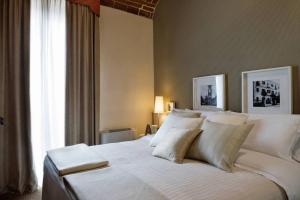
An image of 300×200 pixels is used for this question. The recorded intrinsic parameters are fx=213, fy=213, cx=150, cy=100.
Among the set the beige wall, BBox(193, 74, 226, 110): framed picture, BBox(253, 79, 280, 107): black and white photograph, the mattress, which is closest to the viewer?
the mattress

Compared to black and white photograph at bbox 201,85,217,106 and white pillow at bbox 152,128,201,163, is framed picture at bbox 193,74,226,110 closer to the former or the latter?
black and white photograph at bbox 201,85,217,106

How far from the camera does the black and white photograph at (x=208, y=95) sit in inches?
114

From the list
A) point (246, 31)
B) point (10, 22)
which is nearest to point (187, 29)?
point (246, 31)

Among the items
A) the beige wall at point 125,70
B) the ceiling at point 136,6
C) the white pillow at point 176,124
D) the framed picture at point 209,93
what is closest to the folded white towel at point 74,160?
the white pillow at point 176,124

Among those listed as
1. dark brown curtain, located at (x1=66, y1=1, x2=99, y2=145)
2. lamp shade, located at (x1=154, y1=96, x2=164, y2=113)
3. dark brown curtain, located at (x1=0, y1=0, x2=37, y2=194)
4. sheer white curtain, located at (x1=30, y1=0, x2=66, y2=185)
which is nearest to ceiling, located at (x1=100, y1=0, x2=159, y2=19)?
dark brown curtain, located at (x1=66, y1=1, x2=99, y2=145)

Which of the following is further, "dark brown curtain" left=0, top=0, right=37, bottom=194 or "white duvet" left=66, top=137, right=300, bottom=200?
"dark brown curtain" left=0, top=0, right=37, bottom=194

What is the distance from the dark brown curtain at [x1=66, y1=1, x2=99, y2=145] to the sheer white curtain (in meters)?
0.09

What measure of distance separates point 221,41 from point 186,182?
6.75 ft

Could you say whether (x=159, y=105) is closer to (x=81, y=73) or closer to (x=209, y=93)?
(x=209, y=93)

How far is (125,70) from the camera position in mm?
3756

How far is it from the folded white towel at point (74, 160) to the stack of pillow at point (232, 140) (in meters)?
0.58

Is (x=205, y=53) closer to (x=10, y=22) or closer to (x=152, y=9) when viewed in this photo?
(x=152, y=9)

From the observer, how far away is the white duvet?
1269 millimetres

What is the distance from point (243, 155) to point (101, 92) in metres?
2.40
